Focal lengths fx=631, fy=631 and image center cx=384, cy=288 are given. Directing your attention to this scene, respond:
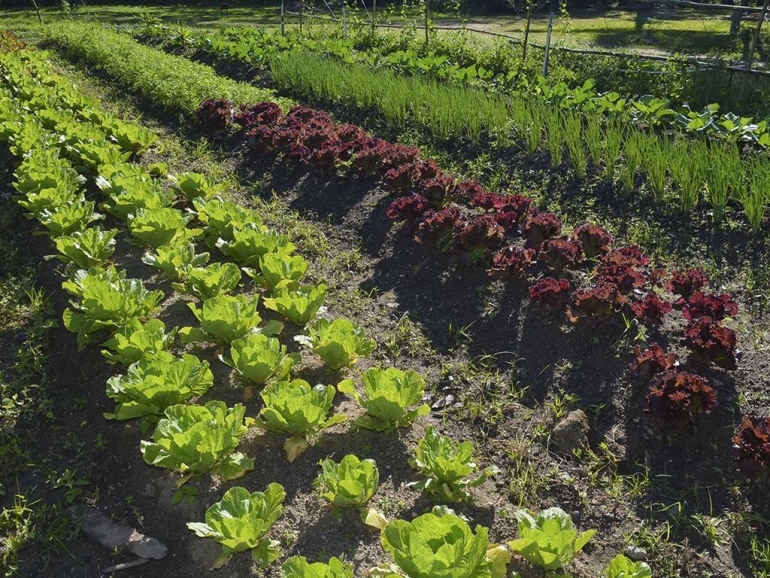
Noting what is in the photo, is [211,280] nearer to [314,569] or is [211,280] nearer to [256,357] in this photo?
[256,357]

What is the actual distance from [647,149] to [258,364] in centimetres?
368

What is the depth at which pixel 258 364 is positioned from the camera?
11.0 ft

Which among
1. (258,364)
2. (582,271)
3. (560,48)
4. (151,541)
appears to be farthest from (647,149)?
(560,48)

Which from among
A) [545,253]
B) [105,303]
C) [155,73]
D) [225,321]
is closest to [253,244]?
[225,321]

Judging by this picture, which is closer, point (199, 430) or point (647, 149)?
point (199, 430)

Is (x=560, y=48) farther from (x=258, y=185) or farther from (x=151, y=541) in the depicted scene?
(x=151, y=541)

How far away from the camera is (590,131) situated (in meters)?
5.61

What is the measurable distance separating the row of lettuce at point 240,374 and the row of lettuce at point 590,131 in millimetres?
2723

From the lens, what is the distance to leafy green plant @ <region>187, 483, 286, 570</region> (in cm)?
256

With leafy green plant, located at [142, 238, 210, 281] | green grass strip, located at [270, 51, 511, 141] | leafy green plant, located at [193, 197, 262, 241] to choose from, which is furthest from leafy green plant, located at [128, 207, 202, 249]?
green grass strip, located at [270, 51, 511, 141]

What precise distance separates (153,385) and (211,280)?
1006 mm

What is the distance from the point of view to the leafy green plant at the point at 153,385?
3.14 m

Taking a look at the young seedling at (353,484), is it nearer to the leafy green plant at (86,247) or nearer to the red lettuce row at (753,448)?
the red lettuce row at (753,448)

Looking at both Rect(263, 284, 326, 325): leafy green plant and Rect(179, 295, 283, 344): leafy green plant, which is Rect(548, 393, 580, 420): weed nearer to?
Rect(263, 284, 326, 325): leafy green plant
